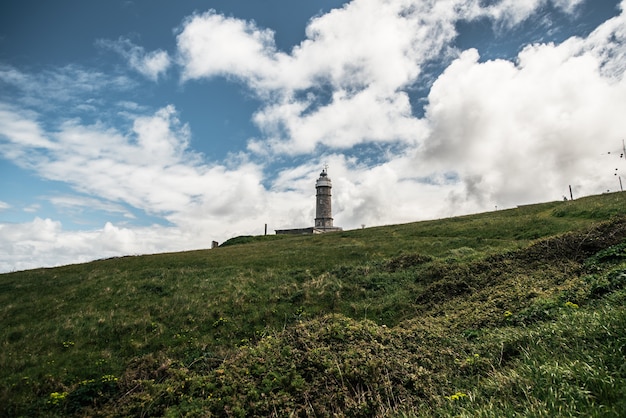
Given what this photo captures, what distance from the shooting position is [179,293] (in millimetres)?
24016

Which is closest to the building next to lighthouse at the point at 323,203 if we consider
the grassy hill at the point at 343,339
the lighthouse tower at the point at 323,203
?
the lighthouse tower at the point at 323,203

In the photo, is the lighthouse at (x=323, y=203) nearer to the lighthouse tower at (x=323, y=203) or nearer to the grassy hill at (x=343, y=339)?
the lighthouse tower at (x=323, y=203)

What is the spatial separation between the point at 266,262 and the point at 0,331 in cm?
1970

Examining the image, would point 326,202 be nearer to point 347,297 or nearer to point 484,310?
point 347,297

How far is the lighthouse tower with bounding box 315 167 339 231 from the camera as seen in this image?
319ft

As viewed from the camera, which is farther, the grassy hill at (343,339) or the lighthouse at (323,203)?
the lighthouse at (323,203)

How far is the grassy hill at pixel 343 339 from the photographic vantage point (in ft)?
21.7

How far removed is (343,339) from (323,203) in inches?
3436

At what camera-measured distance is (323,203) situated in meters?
98.1

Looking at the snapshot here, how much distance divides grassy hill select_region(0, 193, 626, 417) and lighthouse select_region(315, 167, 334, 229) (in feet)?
222

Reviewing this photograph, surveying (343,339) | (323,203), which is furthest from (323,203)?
(343,339)

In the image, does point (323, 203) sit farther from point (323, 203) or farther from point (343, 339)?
point (343, 339)

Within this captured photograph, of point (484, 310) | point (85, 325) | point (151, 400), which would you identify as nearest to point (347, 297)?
point (484, 310)

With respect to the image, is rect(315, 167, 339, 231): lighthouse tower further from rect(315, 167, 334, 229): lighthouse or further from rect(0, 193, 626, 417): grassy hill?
rect(0, 193, 626, 417): grassy hill
